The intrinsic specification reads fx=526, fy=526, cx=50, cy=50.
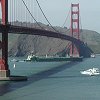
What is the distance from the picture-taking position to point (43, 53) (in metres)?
108

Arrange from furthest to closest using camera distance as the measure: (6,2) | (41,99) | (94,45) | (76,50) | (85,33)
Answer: (85,33) < (94,45) < (76,50) < (6,2) < (41,99)

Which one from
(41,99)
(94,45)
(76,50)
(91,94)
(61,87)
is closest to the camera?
(41,99)

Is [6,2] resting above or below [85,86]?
above

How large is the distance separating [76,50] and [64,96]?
51.3 metres

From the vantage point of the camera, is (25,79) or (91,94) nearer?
(91,94)

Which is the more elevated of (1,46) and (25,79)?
(1,46)

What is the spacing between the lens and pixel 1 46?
3028 cm

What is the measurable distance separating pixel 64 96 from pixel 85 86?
478 centimetres

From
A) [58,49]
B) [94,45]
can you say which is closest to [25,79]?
[58,49]

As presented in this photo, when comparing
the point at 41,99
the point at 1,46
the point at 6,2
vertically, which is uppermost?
the point at 6,2

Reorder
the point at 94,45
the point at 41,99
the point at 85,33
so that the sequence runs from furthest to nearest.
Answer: the point at 85,33 < the point at 94,45 < the point at 41,99

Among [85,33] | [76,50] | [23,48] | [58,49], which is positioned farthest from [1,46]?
[85,33]

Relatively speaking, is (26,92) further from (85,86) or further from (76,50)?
(76,50)

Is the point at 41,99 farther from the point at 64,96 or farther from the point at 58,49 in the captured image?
the point at 58,49
